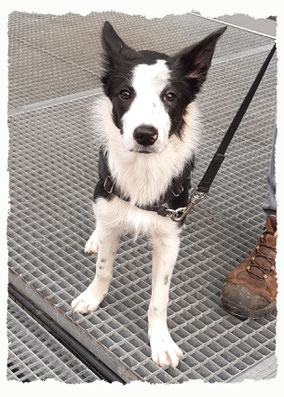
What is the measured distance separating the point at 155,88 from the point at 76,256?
41.7 inches

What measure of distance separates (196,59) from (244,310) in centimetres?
102

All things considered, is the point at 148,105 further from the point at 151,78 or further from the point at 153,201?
the point at 153,201

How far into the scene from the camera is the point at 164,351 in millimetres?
2051

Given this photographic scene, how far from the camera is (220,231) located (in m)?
2.72

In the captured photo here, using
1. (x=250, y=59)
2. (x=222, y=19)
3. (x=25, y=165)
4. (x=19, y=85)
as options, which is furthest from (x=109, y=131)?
(x=222, y=19)

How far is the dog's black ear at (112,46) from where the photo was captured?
189cm

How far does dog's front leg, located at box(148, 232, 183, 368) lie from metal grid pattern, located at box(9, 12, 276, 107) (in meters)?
2.00

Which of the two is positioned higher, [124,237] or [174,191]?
[174,191]

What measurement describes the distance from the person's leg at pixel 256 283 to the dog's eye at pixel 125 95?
95 cm

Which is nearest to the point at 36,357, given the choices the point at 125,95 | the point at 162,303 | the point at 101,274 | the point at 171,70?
the point at 101,274

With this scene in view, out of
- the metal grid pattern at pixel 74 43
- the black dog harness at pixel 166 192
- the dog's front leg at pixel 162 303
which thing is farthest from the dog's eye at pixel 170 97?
the metal grid pattern at pixel 74 43

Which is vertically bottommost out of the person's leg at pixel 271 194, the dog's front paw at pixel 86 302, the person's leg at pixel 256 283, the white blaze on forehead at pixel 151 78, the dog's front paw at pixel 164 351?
the dog's front paw at pixel 86 302

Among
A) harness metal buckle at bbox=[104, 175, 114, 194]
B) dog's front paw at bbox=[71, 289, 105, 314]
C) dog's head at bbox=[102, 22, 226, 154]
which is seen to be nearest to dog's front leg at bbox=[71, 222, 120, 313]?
dog's front paw at bbox=[71, 289, 105, 314]

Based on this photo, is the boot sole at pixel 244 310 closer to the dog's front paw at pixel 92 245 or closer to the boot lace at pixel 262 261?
the boot lace at pixel 262 261
